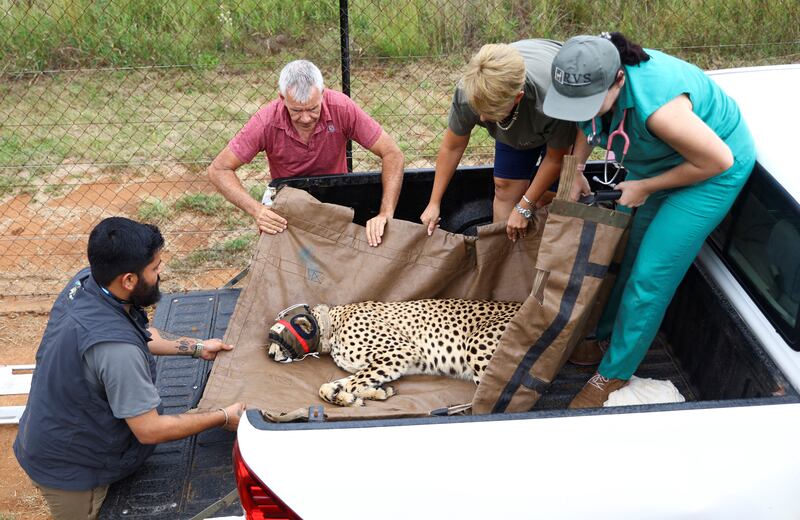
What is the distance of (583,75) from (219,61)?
21.0 feet

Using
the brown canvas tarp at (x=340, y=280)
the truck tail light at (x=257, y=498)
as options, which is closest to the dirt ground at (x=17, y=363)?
the brown canvas tarp at (x=340, y=280)

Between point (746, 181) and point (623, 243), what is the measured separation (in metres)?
0.57

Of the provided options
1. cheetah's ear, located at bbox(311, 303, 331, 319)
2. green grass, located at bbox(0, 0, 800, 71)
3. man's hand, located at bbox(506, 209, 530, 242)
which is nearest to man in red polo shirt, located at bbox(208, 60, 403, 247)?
cheetah's ear, located at bbox(311, 303, 331, 319)

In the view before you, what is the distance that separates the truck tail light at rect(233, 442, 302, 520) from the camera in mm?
2264

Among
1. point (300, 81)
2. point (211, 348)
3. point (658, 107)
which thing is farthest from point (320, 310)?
point (658, 107)

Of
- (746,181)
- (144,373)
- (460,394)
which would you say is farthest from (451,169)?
(144,373)

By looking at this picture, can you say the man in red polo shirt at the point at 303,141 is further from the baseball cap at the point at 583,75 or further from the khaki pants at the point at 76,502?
the khaki pants at the point at 76,502

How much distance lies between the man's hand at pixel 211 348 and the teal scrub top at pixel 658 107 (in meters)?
1.90

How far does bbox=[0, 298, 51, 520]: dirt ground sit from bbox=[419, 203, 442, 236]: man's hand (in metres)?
2.38

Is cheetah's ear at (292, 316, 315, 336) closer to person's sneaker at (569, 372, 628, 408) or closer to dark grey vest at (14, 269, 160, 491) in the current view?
dark grey vest at (14, 269, 160, 491)

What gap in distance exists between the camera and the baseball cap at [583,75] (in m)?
2.70

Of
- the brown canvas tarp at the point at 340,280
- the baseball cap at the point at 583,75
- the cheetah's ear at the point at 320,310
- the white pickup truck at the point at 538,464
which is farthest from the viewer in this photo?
the cheetah's ear at the point at 320,310

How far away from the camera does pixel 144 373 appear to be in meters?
2.90

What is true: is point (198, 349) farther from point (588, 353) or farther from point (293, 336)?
point (588, 353)
